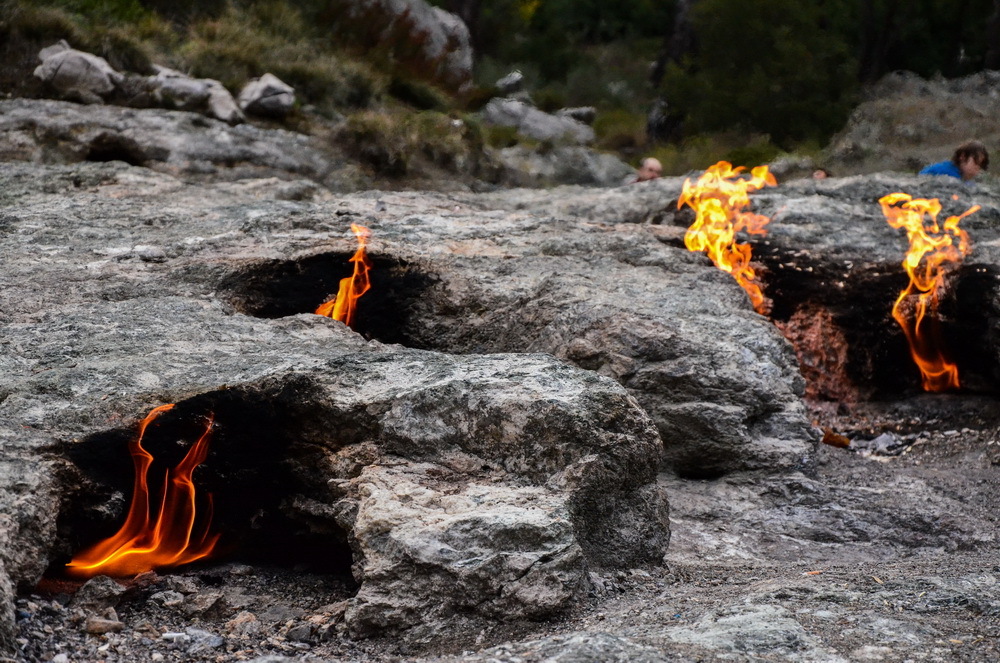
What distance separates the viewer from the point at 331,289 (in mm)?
6078

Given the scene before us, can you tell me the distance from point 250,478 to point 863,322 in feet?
17.6

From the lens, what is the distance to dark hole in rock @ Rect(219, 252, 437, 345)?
19.2ft

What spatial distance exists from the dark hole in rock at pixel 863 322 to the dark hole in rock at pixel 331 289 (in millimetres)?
2907

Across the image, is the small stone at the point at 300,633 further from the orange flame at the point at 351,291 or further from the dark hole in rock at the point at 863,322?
the dark hole in rock at the point at 863,322

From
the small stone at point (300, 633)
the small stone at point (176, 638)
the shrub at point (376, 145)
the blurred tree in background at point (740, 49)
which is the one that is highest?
the blurred tree in background at point (740, 49)

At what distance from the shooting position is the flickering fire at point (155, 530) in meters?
3.77

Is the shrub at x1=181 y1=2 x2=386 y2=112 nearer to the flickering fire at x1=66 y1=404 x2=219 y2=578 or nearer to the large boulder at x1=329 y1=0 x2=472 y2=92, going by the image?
the large boulder at x1=329 y1=0 x2=472 y2=92

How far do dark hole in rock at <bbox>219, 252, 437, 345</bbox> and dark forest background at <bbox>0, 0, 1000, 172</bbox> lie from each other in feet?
16.3

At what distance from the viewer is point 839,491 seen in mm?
5254

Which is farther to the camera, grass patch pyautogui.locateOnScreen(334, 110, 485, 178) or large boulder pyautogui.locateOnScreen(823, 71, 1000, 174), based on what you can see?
large boulder pyautogui.locateOnScreen(823, 71, 1000, 174)

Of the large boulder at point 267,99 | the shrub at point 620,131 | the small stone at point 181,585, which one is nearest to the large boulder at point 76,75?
the large boulder at point 267,99

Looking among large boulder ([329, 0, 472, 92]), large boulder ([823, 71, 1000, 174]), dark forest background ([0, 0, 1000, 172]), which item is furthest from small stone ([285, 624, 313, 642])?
large boulder ([823, 71, 1000, 174])

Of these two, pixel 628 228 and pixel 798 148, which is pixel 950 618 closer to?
pixel 628 228

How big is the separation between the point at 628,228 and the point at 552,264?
1.06 metres
